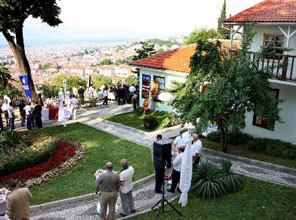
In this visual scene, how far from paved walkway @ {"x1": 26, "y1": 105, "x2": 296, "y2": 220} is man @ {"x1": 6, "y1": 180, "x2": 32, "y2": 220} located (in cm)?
187

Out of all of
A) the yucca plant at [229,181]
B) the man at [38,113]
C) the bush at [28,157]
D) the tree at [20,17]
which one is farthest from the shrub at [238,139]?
the tree at [20,17]

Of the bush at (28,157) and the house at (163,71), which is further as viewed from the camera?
the house at (163,71)

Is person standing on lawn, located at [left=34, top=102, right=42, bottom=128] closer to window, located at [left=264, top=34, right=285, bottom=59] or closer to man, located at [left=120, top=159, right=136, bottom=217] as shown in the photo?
man, located at [left=120, top=159, right=136, bottom=217]

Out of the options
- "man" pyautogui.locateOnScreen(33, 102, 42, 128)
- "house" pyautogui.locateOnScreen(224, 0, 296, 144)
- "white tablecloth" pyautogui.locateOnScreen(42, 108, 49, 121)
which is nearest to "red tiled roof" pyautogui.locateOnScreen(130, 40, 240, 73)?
"house" pyautogui.locateOnScreen(224, 0, 296, 144)

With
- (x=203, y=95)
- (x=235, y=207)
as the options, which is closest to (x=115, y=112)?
(x=203, y=95)

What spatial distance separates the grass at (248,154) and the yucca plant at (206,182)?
411 cm

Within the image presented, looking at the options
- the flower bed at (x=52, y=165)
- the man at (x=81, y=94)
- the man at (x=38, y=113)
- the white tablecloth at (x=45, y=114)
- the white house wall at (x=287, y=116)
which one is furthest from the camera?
the man at (x=81, y=94)

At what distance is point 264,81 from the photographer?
1259 cm

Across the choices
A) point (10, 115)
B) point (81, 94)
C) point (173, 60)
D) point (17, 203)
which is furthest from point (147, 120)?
point (17, 203)

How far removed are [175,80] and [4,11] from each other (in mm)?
11472

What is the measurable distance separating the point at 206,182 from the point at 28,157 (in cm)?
693

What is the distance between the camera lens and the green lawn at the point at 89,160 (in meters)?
10.6

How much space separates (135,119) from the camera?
21.1 m

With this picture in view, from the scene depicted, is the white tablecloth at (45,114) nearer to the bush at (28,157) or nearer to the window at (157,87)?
the bush at (28,157)
